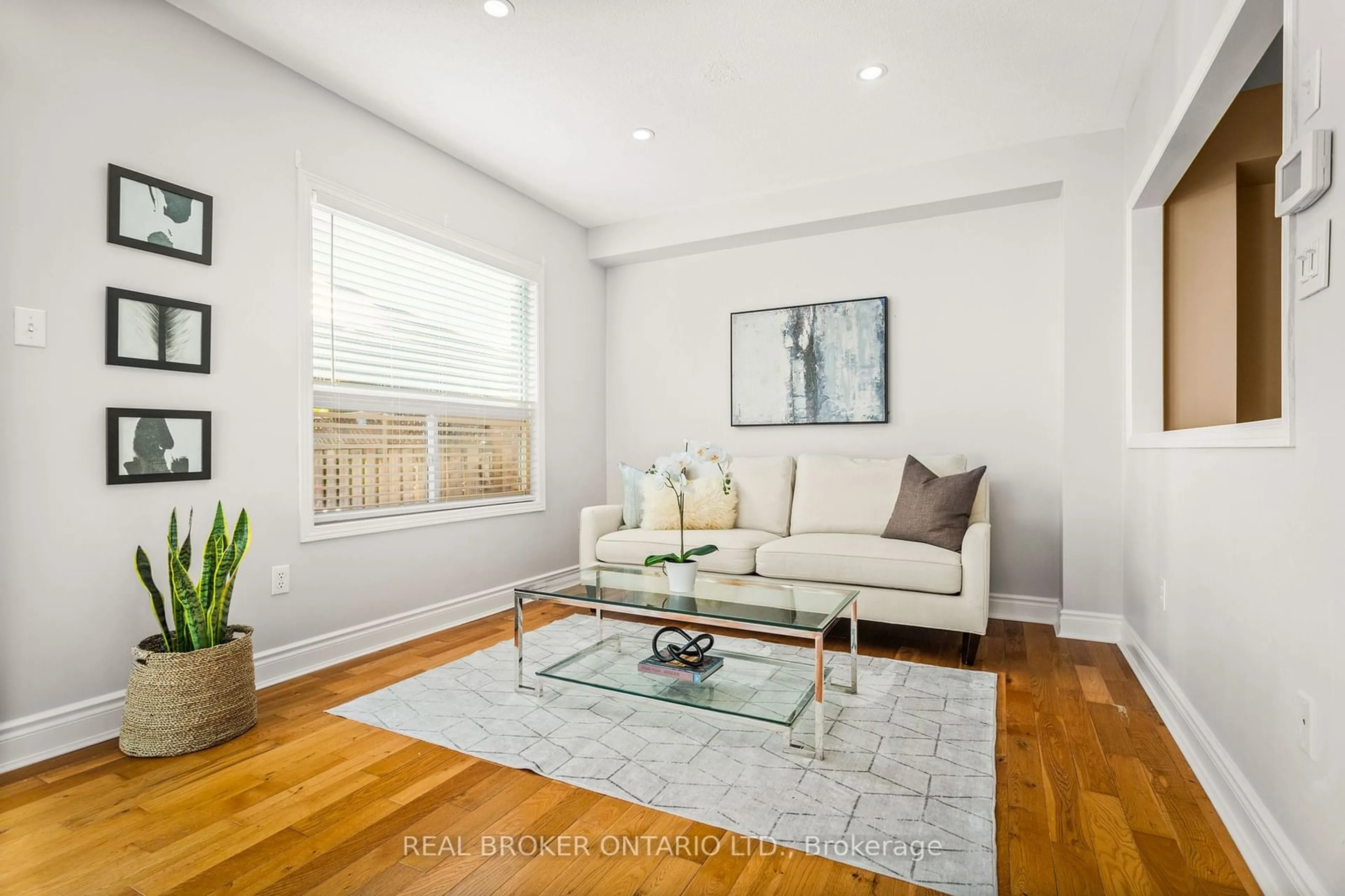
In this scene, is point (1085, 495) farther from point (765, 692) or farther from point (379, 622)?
point (379, 622)

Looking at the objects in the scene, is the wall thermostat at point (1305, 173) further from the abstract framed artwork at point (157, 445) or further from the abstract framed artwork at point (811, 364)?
the abstract framed artwork at point (157, 445)

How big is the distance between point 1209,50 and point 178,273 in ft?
11.4

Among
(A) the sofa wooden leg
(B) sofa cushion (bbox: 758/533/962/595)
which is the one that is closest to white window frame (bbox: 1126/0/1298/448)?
(B) sofa cushion (bbox: 758/533/962/595)

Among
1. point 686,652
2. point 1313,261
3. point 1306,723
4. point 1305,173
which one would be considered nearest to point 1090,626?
point 1306,723

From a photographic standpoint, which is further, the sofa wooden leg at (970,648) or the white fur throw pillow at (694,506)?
the white fur throw pillow at (694,506)

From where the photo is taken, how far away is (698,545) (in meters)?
3.62

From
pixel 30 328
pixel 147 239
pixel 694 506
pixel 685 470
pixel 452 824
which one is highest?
pixel 147 239

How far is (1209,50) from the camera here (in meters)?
1.97

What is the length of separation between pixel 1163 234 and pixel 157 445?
428cm

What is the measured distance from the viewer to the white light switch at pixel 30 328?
6.63 feet

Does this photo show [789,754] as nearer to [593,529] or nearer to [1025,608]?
[593,529]

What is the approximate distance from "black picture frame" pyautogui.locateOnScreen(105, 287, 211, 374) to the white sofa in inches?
81.7

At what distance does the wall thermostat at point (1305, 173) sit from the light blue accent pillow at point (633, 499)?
3.10 metres

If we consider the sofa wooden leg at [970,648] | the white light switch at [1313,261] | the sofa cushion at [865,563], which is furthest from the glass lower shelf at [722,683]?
the white light switch at [1313,261]
